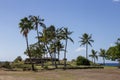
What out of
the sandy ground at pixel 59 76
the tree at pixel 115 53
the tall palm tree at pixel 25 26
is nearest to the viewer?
the sandy ground at pixel 59 76

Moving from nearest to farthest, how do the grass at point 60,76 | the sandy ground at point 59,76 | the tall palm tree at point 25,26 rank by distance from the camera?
the sandy ground at point 59,76 < the grass at point 60,76 < the tall palm tree at point 25,26

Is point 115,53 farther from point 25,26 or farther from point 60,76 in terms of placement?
point 60,76

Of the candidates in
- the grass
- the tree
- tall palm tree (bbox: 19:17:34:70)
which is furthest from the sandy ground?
the tree

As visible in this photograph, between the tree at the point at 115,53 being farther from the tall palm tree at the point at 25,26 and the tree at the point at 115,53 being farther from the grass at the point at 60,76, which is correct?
the grass at the point at 60,76

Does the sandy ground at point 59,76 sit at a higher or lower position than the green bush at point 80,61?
lower

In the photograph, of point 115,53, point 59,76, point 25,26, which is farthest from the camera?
point 115,53

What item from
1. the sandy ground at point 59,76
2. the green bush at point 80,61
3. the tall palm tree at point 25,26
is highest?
the tall palm tree at point 25,26

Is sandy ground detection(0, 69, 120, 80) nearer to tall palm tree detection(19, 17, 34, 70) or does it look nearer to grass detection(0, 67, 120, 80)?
grass detection(0, 67, 120, 80)

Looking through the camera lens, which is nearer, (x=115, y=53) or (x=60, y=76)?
(x=60, y=76)

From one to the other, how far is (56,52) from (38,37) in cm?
1673

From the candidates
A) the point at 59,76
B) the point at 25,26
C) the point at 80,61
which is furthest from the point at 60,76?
the point at 80,61

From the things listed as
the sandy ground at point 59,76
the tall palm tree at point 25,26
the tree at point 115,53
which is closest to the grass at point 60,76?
the sandy ground at point 59,76

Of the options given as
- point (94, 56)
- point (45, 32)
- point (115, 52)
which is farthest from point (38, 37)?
point (94, 56)

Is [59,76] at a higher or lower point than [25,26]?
lower
